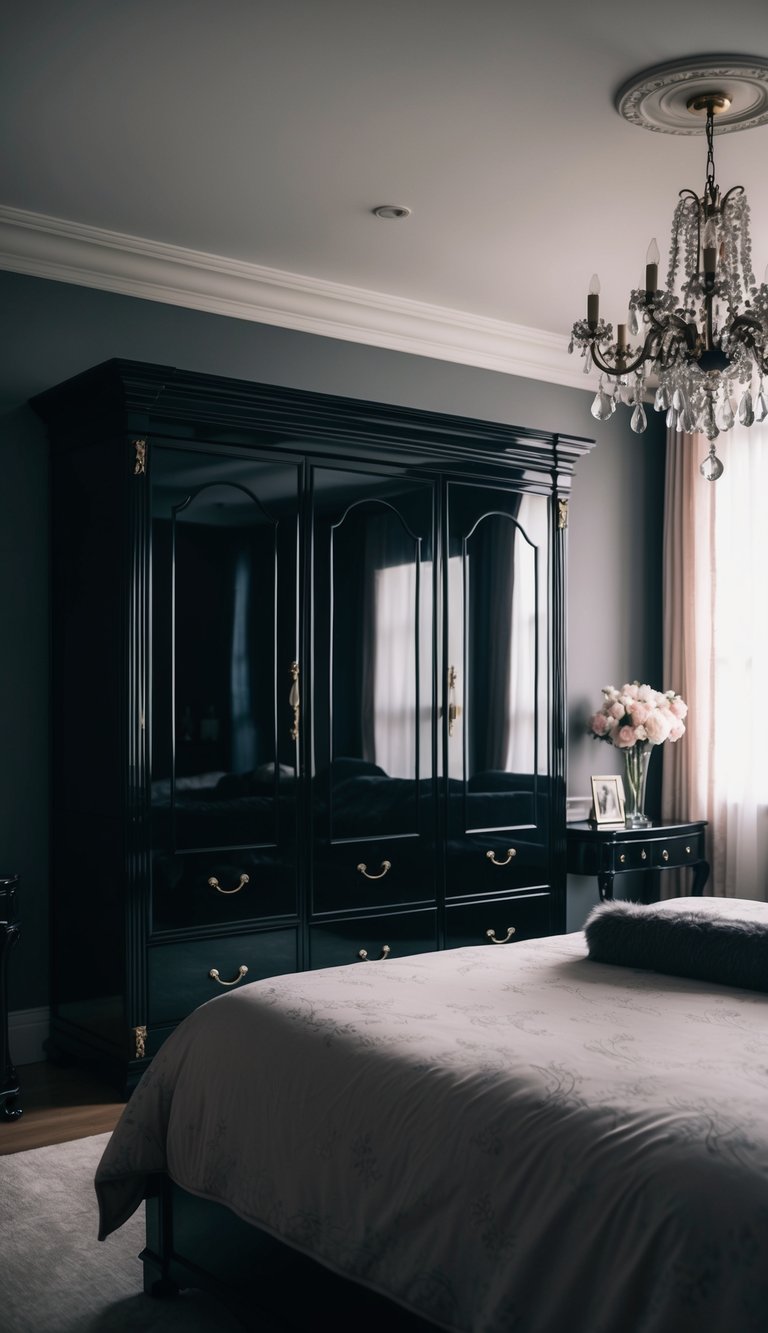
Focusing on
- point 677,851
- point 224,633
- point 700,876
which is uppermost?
point 224,633

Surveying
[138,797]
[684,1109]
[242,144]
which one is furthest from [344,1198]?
[242,144]

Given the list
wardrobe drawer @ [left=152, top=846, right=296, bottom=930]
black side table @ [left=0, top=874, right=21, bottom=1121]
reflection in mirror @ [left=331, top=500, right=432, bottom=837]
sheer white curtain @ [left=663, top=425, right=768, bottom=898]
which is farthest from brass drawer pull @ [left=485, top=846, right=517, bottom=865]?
black side table @ [left=0, top=874, right=21, bottom=1121]

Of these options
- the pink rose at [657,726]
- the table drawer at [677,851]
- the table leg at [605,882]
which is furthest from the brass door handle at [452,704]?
the table drawer at [677,851]

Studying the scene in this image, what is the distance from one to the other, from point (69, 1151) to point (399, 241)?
301cm

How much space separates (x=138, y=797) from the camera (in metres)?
3.63

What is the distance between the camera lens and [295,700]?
395cm

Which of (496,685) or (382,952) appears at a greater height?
(496,685)

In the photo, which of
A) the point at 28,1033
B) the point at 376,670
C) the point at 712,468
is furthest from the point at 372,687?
the point at 28,1033

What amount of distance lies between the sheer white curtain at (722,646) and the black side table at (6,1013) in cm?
319

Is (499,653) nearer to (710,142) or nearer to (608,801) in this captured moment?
(608,801)

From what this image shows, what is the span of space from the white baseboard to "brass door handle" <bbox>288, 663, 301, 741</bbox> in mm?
1240

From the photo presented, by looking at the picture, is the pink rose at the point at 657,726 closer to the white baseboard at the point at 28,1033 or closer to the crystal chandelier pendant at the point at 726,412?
the crystal chandelier pendant at the point at 726,412

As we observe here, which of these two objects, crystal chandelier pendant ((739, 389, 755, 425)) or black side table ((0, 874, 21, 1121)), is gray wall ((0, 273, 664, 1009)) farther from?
crystal chandelier pendant ((739, 389, 755, 425))

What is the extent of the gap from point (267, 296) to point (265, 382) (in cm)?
31
